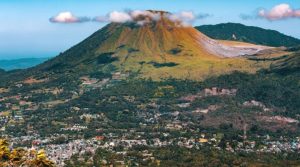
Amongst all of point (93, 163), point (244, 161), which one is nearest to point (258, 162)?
point (244, 161)

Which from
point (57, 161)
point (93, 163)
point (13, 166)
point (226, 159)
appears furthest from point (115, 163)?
point (13, 166)

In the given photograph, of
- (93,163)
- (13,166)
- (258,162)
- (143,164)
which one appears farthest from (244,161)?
(13,166)

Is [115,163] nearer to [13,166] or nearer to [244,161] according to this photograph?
[244,161]

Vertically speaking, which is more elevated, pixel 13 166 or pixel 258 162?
pixel 13 166

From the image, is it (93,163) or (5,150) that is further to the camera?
(93,163)

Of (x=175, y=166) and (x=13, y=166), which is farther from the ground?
(x=13, y=166)

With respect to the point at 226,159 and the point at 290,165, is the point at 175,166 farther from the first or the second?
the point at 290,165

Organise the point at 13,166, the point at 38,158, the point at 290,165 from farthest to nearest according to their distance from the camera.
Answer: the point at 290,165
the point at 13,166
the point at 38,158

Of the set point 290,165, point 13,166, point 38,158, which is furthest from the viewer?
point 290,165

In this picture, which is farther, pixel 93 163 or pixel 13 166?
pixel 93 163
